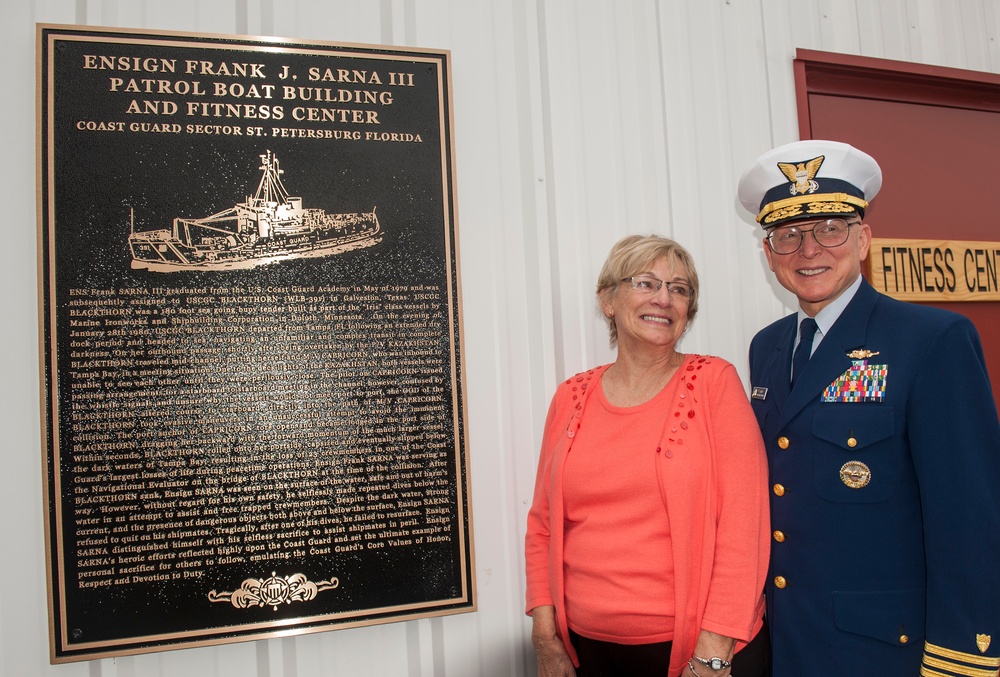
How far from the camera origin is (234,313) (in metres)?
1.96

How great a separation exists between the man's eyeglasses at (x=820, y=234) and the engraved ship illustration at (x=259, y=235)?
1144mm

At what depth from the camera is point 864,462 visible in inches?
58.4

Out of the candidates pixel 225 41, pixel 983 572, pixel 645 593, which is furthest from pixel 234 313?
pixel 983 572

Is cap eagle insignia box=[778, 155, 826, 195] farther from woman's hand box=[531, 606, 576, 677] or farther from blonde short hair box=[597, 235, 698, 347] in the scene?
woman's hand box=[531, 606, 576, 677]

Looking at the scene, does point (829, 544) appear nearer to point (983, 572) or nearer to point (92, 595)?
point (983, 572)

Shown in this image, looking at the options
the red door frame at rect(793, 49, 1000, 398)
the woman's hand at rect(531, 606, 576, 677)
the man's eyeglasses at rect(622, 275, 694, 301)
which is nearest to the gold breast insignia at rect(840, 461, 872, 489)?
the man's eyeglasses at rect(622, 275, 694, 301)

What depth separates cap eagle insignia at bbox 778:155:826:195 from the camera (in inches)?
64.8

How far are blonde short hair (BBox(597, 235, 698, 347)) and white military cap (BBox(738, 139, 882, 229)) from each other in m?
0.22

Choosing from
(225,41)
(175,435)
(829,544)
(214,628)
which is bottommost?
(214,628)

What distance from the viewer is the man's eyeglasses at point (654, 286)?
1754mm

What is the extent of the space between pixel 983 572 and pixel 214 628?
1.88 m

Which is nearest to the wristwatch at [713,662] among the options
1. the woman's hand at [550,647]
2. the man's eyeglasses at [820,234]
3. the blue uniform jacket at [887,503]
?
the blue uniform jacket at [887,503]

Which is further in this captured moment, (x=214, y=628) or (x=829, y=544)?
(x=214, y=628)

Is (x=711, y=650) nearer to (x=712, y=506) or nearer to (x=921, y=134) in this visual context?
(x=712, y=506)
